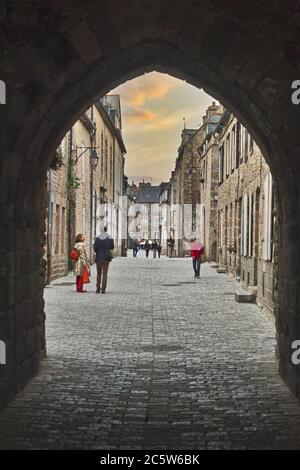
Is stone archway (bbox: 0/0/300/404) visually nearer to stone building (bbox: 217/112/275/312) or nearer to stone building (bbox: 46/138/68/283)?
stone building (bbox: 217/112/275/312)

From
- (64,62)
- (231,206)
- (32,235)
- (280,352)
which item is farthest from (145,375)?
(231,206)

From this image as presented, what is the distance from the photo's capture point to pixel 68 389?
20.3 ft

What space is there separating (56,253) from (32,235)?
13262 millimetres

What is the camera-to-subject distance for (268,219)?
1232cm

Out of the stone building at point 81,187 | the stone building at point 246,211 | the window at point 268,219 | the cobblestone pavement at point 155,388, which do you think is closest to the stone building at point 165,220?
the stone building at point 81,187

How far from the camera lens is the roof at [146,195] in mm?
113331

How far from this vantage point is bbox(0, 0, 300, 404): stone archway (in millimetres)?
5844

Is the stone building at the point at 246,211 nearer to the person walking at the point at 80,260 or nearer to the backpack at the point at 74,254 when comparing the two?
the person walking at the point at 80,260

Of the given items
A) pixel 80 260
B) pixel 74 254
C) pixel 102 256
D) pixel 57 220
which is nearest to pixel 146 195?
pixel 57 220

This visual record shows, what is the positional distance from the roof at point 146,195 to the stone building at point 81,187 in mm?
70524

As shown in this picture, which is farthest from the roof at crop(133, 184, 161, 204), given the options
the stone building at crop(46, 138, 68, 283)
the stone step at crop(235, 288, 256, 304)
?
the stone step at crop(235, 288, 256, 304)

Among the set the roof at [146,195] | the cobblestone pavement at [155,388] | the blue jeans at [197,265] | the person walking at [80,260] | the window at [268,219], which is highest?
the roof at [146,195]

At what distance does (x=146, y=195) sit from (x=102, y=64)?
108528 mm
